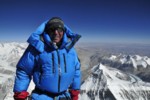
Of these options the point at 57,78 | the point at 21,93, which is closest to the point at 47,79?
the point at 57,78

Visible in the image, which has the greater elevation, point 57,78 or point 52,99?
point 57,78

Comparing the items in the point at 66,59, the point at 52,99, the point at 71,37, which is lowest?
the point at 52,99

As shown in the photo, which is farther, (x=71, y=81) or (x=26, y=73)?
(x=71, y=81)

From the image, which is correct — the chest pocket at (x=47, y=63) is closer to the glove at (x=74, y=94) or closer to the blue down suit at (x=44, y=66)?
the blue down suit at (x=44, y=66)

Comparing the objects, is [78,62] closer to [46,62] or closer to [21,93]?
[46,62]

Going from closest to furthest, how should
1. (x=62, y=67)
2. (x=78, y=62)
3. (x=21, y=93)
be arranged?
(x=21, y=93) < (x=62, y=67) < (x=78, y=62)

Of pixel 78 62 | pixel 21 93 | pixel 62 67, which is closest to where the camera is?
pixel 21 93

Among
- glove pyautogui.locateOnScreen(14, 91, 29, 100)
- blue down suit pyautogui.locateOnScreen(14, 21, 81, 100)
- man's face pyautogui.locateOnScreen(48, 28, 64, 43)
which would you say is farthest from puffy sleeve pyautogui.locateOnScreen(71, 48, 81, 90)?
glove pyautogui.locateOnScreen(14, 91, 29, 100)
